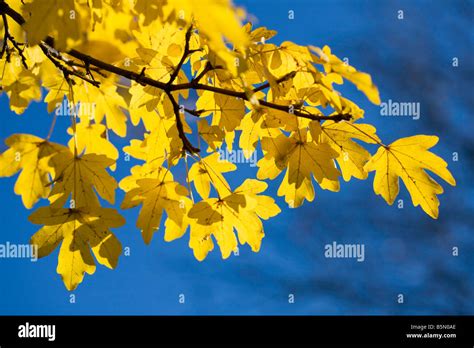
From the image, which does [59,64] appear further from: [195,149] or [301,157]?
[301,157]

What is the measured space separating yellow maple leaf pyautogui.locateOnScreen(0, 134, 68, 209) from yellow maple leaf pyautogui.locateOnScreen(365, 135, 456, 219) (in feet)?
2.79

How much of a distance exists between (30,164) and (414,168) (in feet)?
3.37

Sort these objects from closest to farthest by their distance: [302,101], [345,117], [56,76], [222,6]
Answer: [222,6], [345,117], [302,101], [56,76]

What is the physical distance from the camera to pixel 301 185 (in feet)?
5.13

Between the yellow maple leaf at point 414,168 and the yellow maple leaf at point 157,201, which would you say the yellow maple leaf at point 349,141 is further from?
the yellow maple leaf at point 157,201

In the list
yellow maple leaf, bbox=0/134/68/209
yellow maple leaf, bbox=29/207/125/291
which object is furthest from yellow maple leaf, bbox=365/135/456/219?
yellow maple leaf, bbox=0/134/68/209

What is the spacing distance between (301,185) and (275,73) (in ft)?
1.07

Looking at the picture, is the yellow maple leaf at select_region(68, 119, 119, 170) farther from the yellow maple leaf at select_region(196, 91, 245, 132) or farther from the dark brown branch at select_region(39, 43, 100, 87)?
the yellow maple leaf at select_region(196, 91, 245, 132)

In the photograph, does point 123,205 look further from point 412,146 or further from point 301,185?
point 412,146

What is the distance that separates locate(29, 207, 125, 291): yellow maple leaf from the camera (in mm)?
1352

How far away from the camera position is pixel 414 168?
1.49m

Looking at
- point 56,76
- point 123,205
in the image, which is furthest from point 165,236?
point 56,76

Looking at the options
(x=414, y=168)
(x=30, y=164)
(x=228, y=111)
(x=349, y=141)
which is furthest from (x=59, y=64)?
(x=414, y=168)

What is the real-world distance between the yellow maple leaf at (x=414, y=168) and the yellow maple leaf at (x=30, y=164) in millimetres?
852
